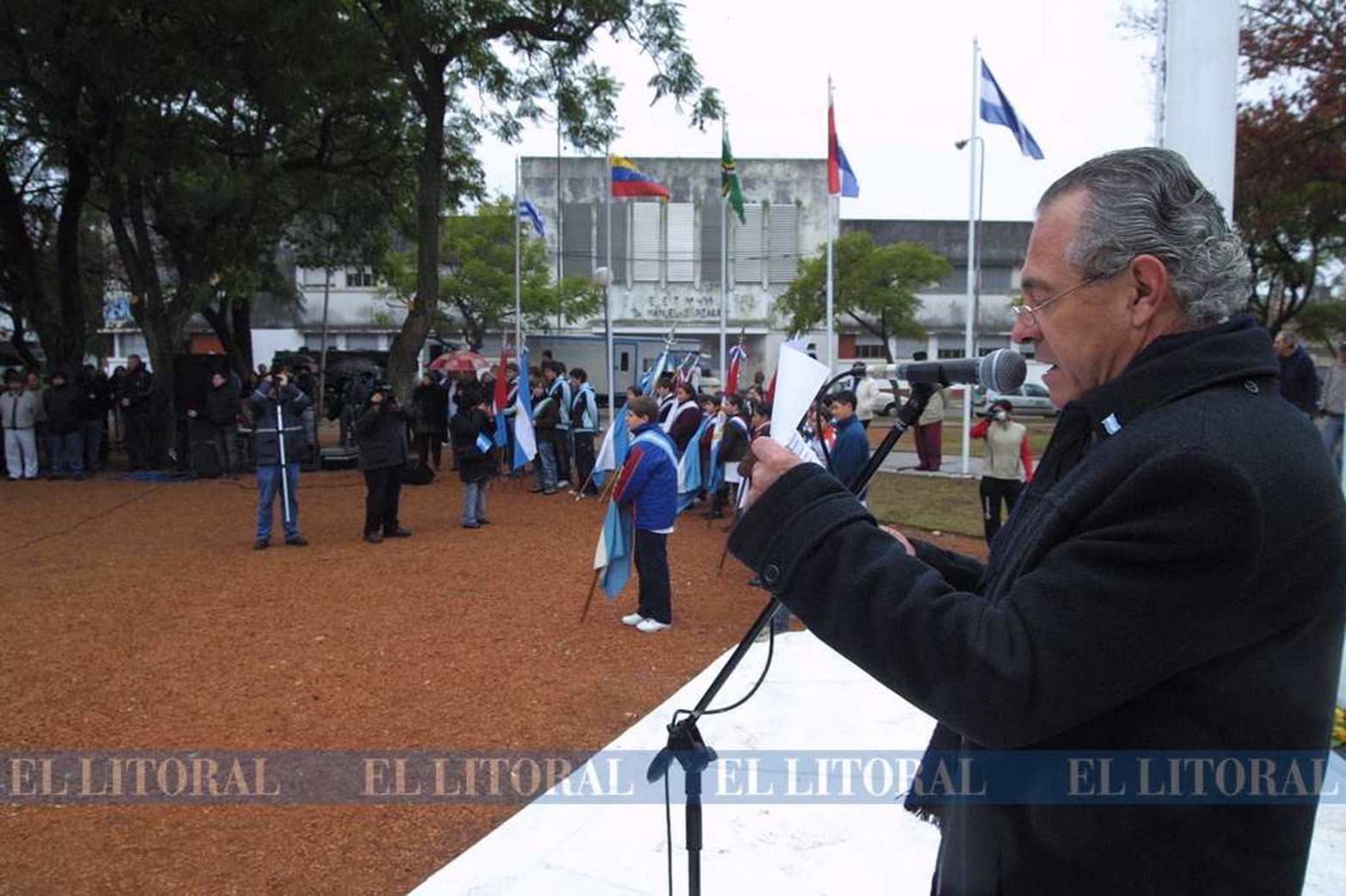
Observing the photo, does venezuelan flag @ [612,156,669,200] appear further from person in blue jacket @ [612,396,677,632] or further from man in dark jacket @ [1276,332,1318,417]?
person in blue jacket @ [612,396,677,632]

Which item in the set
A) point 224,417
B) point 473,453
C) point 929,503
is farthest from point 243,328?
point 929,503

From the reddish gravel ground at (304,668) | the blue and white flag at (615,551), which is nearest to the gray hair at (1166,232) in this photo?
the reddish gravel ground at (304,668)

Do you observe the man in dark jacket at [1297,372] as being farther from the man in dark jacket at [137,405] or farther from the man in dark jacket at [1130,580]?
the man in dark jacket at [137,405]

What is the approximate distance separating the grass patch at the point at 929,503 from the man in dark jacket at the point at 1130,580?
945cm

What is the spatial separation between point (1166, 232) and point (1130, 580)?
51 centimetres

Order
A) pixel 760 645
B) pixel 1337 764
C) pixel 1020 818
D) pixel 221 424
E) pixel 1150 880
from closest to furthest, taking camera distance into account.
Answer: pixel 1150 880 < pixel 1020 818 < pixel 1337 764 < pixel 760 645 < pixel 221 424

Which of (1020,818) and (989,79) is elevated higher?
(989,79)

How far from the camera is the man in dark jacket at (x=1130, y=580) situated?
1.11 metres

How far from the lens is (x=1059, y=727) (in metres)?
1.17

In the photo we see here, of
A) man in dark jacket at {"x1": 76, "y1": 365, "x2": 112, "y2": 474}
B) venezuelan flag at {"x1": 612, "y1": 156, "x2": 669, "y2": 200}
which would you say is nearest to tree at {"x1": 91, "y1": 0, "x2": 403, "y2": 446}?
man in dark jacket at {"x1": 76, "y1": 365, "x2": 112, "y2": 474}

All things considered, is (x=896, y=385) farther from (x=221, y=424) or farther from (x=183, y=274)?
(x=183, y=274)

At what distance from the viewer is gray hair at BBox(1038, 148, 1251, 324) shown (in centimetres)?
127

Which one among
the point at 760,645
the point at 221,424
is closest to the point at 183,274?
the point at 221,424

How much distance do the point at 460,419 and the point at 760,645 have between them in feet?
22.3
